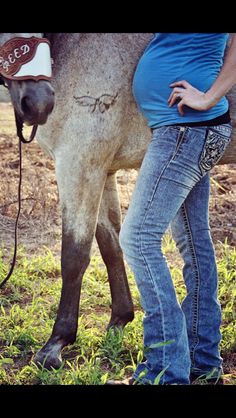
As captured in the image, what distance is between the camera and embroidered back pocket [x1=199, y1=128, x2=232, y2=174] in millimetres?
3096

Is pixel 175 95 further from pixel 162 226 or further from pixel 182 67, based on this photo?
pixel 162 226

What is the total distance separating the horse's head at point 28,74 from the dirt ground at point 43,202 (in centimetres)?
220

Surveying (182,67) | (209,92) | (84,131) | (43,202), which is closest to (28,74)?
(84,131)

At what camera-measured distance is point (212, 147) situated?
3.12m

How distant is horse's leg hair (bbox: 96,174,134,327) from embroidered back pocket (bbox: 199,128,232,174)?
1.10 meters

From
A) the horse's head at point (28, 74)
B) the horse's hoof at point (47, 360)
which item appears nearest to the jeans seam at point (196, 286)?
the horse's hoof at point (47, 360)

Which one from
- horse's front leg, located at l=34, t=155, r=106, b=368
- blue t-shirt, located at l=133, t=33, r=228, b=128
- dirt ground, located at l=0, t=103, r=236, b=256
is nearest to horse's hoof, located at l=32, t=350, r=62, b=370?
horse's front leg, located at l=34, t=155, r=106, b=368

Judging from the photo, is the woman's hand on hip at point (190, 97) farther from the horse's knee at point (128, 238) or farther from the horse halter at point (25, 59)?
the horse halter at point (25, 59)

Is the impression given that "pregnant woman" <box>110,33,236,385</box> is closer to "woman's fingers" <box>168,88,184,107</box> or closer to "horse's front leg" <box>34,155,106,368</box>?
"woman's fingers" <box>168,88,184,107</box>

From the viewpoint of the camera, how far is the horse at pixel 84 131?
11.9 ft

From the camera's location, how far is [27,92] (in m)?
3.34
